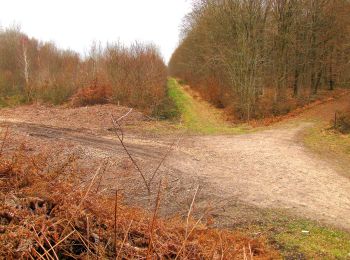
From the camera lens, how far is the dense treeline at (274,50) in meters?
23.5

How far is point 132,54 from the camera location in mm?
24859

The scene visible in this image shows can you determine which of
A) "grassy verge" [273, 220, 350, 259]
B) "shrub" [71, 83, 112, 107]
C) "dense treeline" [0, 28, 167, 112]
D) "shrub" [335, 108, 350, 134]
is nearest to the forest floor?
"grassy verge" [273, 220, 350, 259]

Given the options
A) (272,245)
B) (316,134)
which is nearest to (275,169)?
(272,245)

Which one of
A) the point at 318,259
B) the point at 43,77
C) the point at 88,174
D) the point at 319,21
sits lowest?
the point at 318,259

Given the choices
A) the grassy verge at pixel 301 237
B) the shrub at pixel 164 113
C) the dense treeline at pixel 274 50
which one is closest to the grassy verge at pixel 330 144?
the grassy verge at pixel 301 237

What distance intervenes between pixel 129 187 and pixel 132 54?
16471 mm

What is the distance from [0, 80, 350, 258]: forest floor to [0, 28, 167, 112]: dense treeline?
299cm

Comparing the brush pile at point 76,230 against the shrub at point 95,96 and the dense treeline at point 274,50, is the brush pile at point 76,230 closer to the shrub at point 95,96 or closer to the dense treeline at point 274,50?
the dense treeline at point 274,50

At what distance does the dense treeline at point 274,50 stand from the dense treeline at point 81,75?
4.69m

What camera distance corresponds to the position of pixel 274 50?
25344mm

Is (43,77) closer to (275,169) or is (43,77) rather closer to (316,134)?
(316,134)

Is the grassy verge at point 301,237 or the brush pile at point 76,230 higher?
the brush pile at point 76,230

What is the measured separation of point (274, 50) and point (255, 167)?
15218 millimetres

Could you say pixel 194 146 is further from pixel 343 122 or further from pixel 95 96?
pixel 95 96
